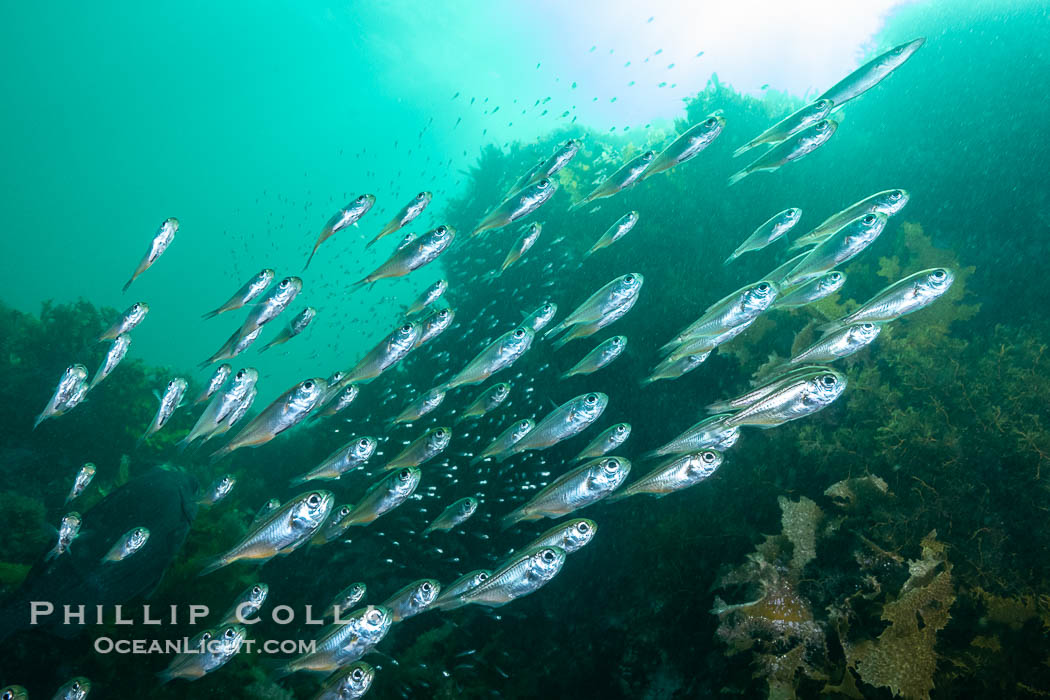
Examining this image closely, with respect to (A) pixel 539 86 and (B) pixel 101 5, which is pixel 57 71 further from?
(A) pixel 539 86

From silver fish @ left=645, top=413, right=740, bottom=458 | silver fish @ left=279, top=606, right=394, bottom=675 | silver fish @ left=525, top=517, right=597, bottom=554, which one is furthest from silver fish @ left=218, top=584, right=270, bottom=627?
silver fish @ left=645, top=413, right=740, bottom=458

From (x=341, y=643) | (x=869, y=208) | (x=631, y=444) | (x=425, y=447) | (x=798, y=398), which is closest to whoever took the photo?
(x=798, y=398)

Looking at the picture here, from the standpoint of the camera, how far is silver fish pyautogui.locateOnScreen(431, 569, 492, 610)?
4234 millimetres

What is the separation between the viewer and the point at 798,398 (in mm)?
3508

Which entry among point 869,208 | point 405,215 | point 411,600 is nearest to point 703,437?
point 869,208

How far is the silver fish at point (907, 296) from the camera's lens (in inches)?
146

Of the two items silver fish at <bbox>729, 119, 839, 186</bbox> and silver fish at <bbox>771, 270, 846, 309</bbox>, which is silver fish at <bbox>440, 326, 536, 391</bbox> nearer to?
silver fish at <bbox>771, 270, 846, 309</bbox>

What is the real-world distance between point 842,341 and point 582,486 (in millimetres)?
2769

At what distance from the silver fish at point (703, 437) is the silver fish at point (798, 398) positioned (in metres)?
0.46

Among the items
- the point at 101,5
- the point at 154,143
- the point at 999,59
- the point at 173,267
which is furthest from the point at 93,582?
the point at 173,267

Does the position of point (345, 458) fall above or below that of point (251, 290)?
below

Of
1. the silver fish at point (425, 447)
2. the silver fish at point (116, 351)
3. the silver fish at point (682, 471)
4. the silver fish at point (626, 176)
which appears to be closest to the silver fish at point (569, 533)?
the silver fish at point (682, 471)

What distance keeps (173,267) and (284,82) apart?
204 ft

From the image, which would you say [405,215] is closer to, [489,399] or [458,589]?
[489,399]
